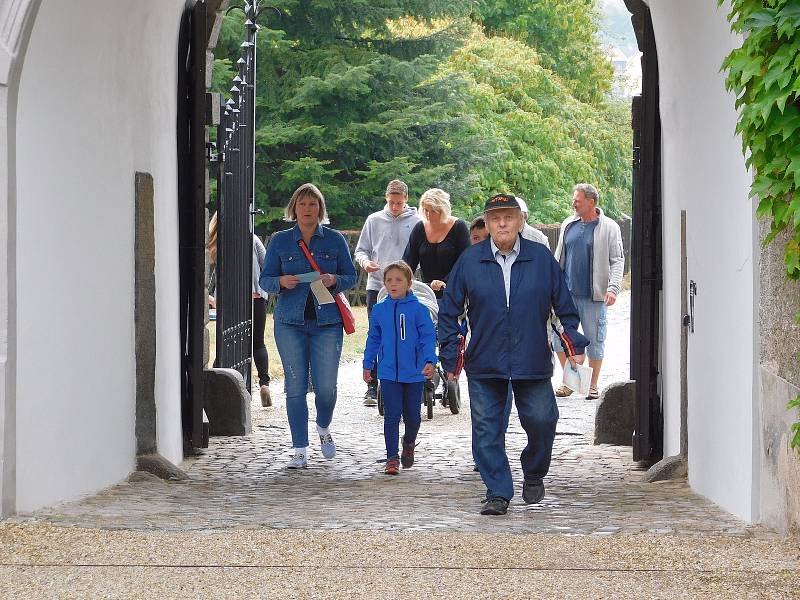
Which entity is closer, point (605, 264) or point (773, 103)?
point (773, 103)

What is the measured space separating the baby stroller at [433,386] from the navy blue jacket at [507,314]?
3660 mm

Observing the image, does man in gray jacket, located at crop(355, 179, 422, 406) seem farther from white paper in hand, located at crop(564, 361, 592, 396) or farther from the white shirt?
the white shirt

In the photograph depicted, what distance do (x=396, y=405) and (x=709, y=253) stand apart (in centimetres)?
227

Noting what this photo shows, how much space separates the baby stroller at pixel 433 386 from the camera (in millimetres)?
11133

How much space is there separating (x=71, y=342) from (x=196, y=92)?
309cm

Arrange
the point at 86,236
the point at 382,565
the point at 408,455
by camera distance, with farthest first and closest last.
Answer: the point at 408,455, the point at 86,236, the point at 382,565

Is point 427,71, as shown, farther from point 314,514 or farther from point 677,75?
point 314,514

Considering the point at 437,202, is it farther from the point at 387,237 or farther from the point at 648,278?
the point at 648,278

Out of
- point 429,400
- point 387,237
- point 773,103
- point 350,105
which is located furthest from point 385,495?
point 350,105

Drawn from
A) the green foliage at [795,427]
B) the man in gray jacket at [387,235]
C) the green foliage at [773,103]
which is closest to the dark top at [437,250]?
the man in gray jacket at [387,235]

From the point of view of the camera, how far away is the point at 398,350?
8.73 m

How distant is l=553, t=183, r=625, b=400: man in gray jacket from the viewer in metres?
12.4

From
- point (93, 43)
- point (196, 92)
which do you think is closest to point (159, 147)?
point (196, 92)

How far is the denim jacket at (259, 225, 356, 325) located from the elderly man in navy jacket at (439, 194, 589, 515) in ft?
5.70
